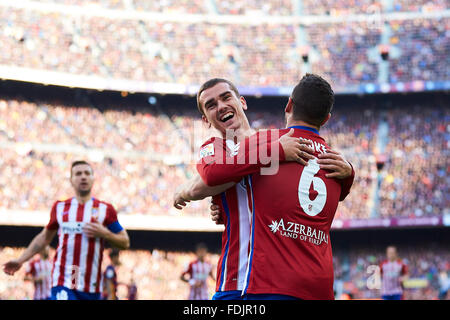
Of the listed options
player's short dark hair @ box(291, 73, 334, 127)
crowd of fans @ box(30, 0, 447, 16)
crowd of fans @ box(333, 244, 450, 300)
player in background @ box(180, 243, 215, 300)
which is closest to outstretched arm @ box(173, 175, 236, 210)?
player's short dark hair @ box(291, 73, 334, 127)

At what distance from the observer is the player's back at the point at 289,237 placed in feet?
8.88

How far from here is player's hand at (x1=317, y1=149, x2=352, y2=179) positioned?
295 cm

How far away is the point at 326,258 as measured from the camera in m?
2.89

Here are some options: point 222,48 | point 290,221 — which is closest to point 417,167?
point 222,48

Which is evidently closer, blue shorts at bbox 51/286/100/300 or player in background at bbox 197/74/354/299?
player in background at bbox 197/74/354/299

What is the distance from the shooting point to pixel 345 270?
20609mm

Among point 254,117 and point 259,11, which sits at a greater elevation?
point 259,11

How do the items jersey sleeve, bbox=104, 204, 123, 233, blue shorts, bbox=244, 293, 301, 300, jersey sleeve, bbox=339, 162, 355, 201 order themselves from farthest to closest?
jersey sleeve, bbox=104, 204, 123, 233, jersey sleeve, bbox=339, 162, 355, 201, blue shorts, bbox=244, 293, 301, 300

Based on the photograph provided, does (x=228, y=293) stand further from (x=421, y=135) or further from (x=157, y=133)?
(x=421, y=135)

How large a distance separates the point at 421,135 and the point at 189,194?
2158cm

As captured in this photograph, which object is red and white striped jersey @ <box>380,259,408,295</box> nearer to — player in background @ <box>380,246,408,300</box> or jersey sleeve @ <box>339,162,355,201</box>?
player in background @ <box>380,246,408,300</box>

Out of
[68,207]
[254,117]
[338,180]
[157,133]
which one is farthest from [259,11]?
[338,180]

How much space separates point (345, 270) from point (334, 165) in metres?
18.5

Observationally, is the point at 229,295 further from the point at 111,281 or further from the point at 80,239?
the point at 111,281
